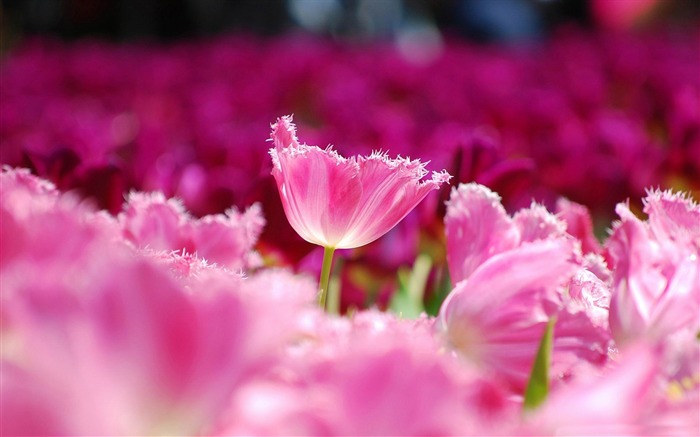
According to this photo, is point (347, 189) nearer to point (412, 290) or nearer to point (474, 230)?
point (474, 230)

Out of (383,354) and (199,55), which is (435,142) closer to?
(383,354)

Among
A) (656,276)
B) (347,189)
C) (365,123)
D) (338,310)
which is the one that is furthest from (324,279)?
(365,123)

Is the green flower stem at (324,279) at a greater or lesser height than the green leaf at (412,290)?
lesser

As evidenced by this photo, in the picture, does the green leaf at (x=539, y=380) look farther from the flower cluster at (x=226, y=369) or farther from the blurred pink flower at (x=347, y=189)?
the blurred pink flower at (x=347, y=189)

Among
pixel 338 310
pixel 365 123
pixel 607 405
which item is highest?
pixel 365 123

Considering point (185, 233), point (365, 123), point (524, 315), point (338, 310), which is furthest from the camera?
point (365, 123)

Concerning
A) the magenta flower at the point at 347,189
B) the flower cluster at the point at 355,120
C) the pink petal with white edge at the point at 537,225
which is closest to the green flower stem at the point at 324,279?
the magenta flower at the point at 347,189

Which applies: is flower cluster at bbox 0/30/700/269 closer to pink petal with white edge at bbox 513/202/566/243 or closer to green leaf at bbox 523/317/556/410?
pink petal with white edge at bbox 513/202/566/243
